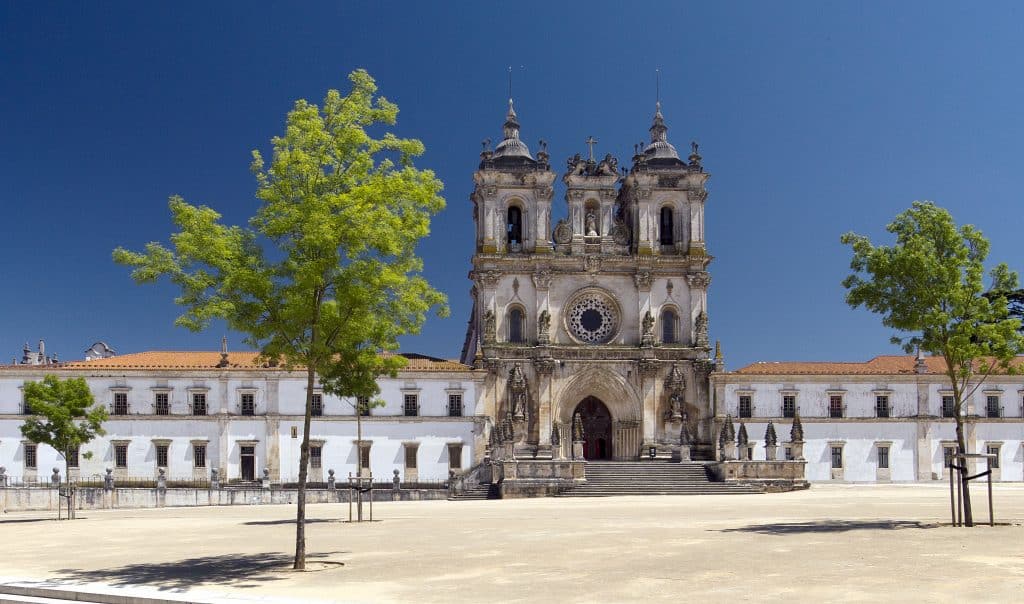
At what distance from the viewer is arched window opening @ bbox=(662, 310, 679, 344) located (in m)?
65.3

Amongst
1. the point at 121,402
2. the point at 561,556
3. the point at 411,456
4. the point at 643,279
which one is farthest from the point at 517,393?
the point at 561,556

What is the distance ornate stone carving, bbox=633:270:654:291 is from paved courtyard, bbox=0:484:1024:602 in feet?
96.0

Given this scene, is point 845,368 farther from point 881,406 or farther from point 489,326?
point 489,326

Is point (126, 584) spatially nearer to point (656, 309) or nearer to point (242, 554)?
point (242, 554)

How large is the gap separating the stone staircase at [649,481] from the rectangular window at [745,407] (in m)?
6.05

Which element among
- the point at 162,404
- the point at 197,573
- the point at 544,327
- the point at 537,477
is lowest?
the point at 537,477

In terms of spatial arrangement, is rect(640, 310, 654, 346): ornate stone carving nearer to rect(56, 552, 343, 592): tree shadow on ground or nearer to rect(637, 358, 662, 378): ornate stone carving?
rect(637, 358, 662, 378): ornate stone carving

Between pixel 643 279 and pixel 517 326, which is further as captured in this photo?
pixel 643 279

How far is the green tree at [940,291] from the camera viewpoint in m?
28.9

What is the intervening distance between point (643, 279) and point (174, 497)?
1137 inches

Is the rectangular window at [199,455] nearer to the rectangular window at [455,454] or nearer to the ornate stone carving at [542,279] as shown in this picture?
the rectangular window at [455,454]

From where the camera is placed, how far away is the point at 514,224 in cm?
6619

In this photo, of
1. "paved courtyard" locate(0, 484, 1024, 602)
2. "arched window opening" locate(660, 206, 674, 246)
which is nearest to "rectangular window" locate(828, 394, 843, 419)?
"arched window opening" locate(660, 206, 674, 246)

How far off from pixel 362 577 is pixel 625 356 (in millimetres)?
46779
